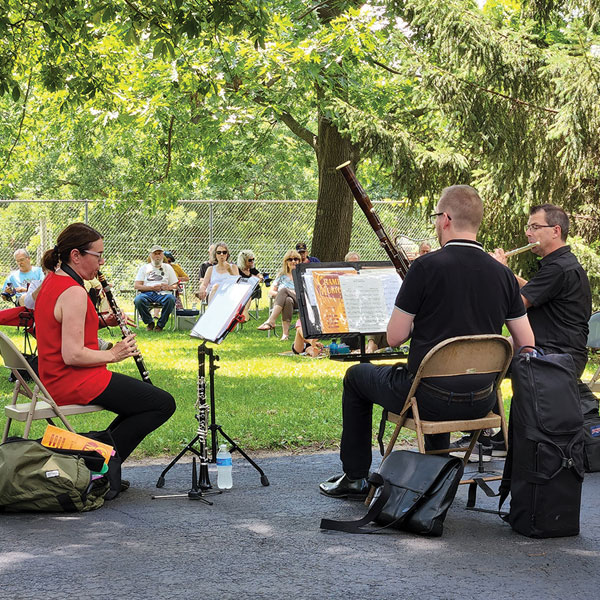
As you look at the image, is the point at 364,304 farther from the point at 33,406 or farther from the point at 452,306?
the point at 33,406

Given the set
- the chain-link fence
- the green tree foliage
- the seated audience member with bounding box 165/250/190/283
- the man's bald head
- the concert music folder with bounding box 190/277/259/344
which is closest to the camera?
the man's bald head

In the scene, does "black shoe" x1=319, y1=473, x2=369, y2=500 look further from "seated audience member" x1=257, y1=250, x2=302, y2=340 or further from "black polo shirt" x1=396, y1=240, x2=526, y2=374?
"seated audience member" x1=257, y1=250, x2=302, y2=340

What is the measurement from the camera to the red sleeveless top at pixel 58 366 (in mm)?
5434

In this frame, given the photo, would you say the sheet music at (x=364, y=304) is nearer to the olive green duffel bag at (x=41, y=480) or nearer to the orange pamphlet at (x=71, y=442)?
the orange pamphlet at (x=71, y=442)

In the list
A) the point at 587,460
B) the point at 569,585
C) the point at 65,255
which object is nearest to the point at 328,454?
the point at 587,460

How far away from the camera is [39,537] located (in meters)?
4.65

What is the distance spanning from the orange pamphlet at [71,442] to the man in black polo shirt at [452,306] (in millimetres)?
1608

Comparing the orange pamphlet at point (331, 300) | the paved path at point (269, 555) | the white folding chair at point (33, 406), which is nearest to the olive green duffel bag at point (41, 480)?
the paved path at point (269, 555)

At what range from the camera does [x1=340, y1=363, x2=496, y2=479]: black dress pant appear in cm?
489

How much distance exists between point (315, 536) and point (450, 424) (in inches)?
36.9

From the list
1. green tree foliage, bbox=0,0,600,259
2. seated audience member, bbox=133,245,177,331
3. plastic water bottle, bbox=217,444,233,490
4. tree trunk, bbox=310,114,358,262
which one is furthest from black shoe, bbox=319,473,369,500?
tree trunk, bbox=310,114,358,262

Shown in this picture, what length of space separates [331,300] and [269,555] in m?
1.88

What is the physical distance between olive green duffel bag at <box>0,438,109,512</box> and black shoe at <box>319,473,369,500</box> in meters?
1.42

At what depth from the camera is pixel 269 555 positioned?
4391 mm
